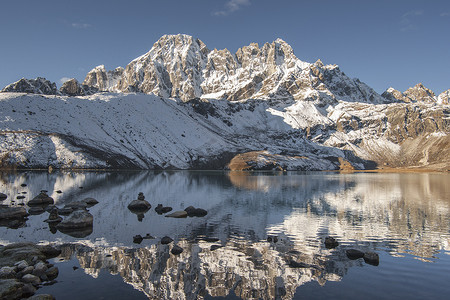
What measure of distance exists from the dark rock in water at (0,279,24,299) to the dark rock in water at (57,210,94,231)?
65.1 ft

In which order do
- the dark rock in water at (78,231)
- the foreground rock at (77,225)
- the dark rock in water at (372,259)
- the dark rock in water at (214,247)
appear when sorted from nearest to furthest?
the dark rock in water at (372,259), the dark rock in water at (214,247), the dark rock in water at (78,231), the foreground rock at (77,225)

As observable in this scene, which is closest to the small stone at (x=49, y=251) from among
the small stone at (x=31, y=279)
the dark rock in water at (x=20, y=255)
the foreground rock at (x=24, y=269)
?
the foreground rock at (x=24, y=269)

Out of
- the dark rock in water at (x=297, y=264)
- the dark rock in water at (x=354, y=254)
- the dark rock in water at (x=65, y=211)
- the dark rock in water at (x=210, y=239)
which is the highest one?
the dark rock in water at (x=65, y=211)

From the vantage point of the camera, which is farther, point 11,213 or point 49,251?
point 11,213

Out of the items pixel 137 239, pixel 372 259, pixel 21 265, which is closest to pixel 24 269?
pixel 21 265

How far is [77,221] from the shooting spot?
41188 mm

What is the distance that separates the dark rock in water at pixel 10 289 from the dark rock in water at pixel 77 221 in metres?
19.9

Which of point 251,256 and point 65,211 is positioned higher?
point 65,211

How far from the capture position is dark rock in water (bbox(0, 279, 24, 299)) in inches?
789

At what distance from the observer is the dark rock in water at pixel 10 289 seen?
20.0m

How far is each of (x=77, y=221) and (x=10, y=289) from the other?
70.2 ft

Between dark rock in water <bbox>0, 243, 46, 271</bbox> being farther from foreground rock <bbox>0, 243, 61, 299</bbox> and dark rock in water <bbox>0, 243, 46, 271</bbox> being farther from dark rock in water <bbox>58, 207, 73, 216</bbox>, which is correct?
dark rock in water <bbox>58, 207, 73, 216</bbox>

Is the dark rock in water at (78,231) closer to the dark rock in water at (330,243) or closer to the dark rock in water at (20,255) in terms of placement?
the dark rock in water at (20,255)

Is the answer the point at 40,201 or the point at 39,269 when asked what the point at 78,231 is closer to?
the point at 39,269
